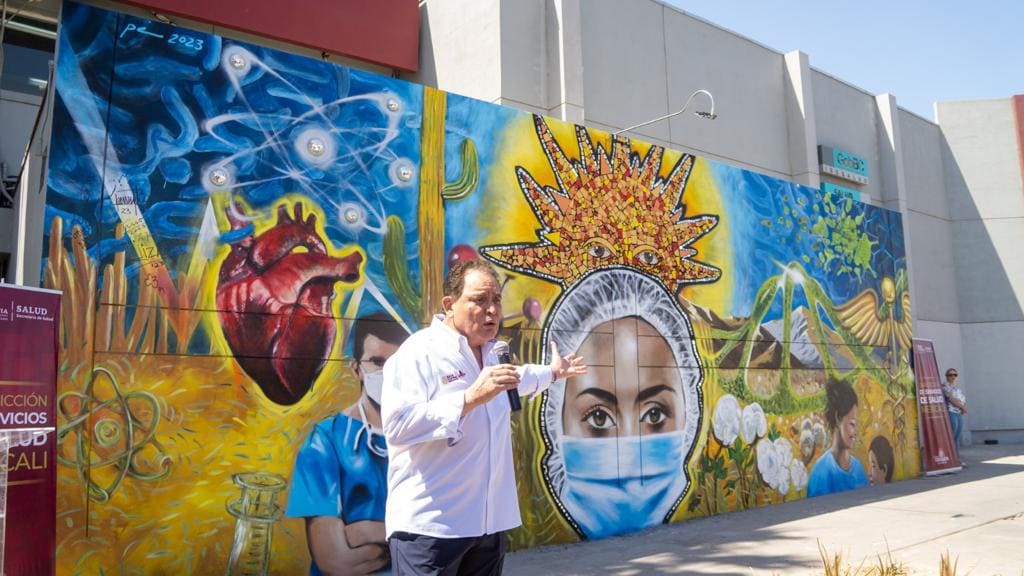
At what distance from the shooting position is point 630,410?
788cm

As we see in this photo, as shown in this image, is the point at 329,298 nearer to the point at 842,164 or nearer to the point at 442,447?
the point at 442,447

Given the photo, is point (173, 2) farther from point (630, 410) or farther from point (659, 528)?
point (659, 528)

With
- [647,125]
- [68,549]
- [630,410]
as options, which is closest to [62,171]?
[68,549]

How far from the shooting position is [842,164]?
1800 centimetres

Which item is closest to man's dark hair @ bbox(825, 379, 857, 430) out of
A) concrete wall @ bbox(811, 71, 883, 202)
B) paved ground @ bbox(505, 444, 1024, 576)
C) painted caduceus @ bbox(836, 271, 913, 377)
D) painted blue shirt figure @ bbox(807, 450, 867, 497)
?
painted blue shirt figure @ bbox(807, 450, 867, 497)

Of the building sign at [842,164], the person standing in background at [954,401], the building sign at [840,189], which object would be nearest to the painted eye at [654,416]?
the person standing in background at [954,401]

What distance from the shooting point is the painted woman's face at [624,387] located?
7.54m

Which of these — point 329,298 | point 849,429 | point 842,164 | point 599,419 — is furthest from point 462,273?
point 842,164

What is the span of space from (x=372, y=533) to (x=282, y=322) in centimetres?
176

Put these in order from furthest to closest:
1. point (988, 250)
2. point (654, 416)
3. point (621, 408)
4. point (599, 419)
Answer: point (988, 250), point (654, 416), point (621, 408), point (599, 419)

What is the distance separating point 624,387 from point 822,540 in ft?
7.44

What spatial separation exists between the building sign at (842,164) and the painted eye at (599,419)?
12.2 m

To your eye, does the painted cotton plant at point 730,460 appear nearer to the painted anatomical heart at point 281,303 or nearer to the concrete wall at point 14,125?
the painted anatomical heart at point 281,303

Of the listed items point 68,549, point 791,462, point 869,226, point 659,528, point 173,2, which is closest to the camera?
point 68,549
